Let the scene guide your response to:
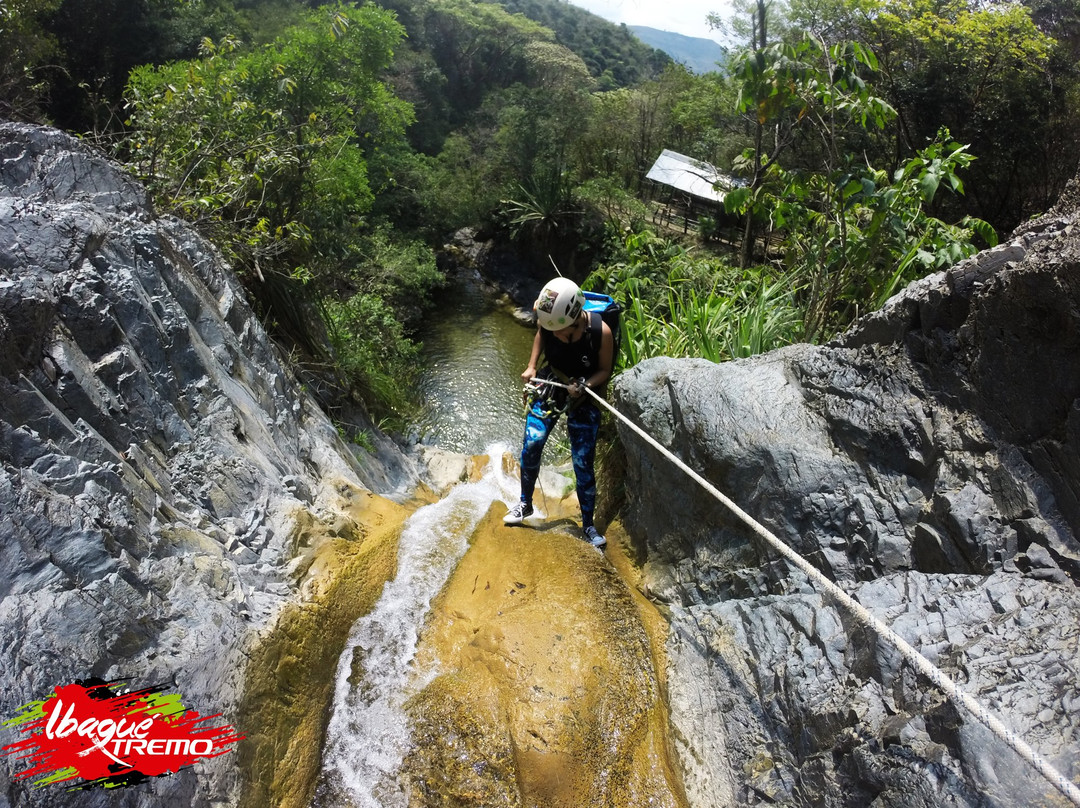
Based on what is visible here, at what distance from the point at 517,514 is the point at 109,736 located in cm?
240

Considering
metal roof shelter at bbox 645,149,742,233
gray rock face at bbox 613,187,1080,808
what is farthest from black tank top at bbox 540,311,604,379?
metal roof shelter at bbox 645,149,742,233

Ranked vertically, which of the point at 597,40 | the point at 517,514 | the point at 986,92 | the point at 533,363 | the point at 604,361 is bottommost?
the point at 517,514

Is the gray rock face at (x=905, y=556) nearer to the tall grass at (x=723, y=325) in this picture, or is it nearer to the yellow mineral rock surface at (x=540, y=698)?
the yellow mineral rock surface at (x=540, y=698)

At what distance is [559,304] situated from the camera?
10.2 feet

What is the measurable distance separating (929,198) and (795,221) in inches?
57.3

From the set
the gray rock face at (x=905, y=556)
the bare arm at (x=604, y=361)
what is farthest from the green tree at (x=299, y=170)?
the gray rock face at (x=905, y=556)

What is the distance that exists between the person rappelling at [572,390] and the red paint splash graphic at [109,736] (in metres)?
2.14

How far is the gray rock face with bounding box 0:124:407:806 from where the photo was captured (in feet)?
5.34

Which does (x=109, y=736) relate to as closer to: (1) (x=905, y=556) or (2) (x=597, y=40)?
(1) (x=905, y=556)

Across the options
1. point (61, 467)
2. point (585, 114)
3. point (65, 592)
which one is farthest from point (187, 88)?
point (585, 114)

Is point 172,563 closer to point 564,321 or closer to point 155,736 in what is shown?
point 155,736

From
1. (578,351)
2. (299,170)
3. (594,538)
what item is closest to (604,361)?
(578,351)

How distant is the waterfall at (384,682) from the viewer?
78.2 inches

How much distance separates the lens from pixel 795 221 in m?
4.45
